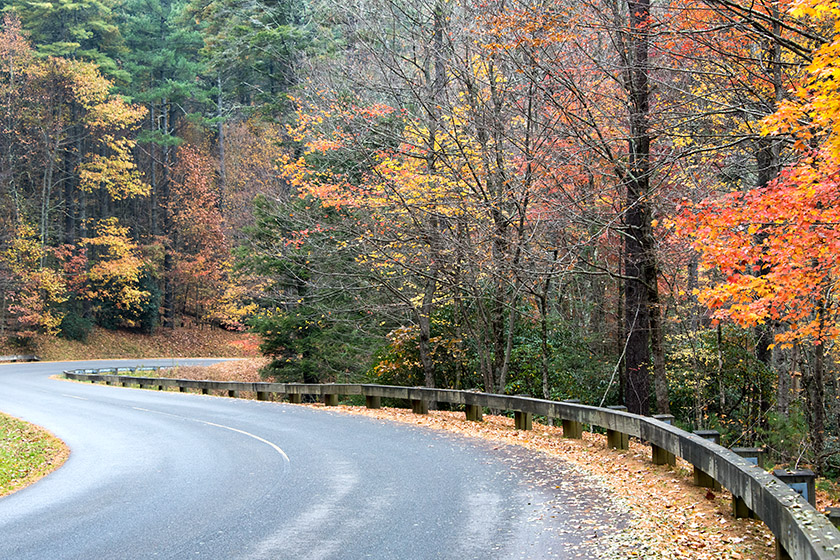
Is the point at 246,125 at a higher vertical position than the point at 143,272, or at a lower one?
higher

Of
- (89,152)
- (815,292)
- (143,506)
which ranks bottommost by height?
(143,506)

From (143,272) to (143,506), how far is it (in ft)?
135

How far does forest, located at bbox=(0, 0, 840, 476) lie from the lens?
1017cm

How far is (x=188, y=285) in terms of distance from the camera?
52.2 m

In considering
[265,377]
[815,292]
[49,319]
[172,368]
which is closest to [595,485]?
[815,292]

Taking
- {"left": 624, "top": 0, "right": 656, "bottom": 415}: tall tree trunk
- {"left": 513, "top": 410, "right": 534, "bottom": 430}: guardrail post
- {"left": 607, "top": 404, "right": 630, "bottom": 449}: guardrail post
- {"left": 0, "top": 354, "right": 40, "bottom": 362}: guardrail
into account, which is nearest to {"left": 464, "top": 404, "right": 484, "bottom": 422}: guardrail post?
{"left": 513, "top": 410, "right": 534, "bottom": 430}: guardrail post

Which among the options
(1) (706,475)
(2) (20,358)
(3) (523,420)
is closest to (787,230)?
(1) (706,475)

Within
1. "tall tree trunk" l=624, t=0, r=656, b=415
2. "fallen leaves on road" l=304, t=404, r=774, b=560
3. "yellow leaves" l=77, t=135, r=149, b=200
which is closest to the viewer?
"fallen leaves on road" l=304, t=404, r=774, b=560

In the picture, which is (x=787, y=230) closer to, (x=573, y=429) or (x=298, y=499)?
(x=573, y=429)

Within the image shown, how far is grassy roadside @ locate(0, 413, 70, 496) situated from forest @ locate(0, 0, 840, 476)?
8113mm

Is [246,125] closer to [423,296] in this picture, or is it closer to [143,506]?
[423,296]

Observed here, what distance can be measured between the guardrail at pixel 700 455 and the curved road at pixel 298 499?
1.20m

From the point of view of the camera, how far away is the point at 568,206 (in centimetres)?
1357

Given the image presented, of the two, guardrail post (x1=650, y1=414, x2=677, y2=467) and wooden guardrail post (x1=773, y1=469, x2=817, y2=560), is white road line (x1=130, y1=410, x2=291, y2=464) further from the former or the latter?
wooden guardrail post (x1=773, y1=469, x2=817, y2=560)
